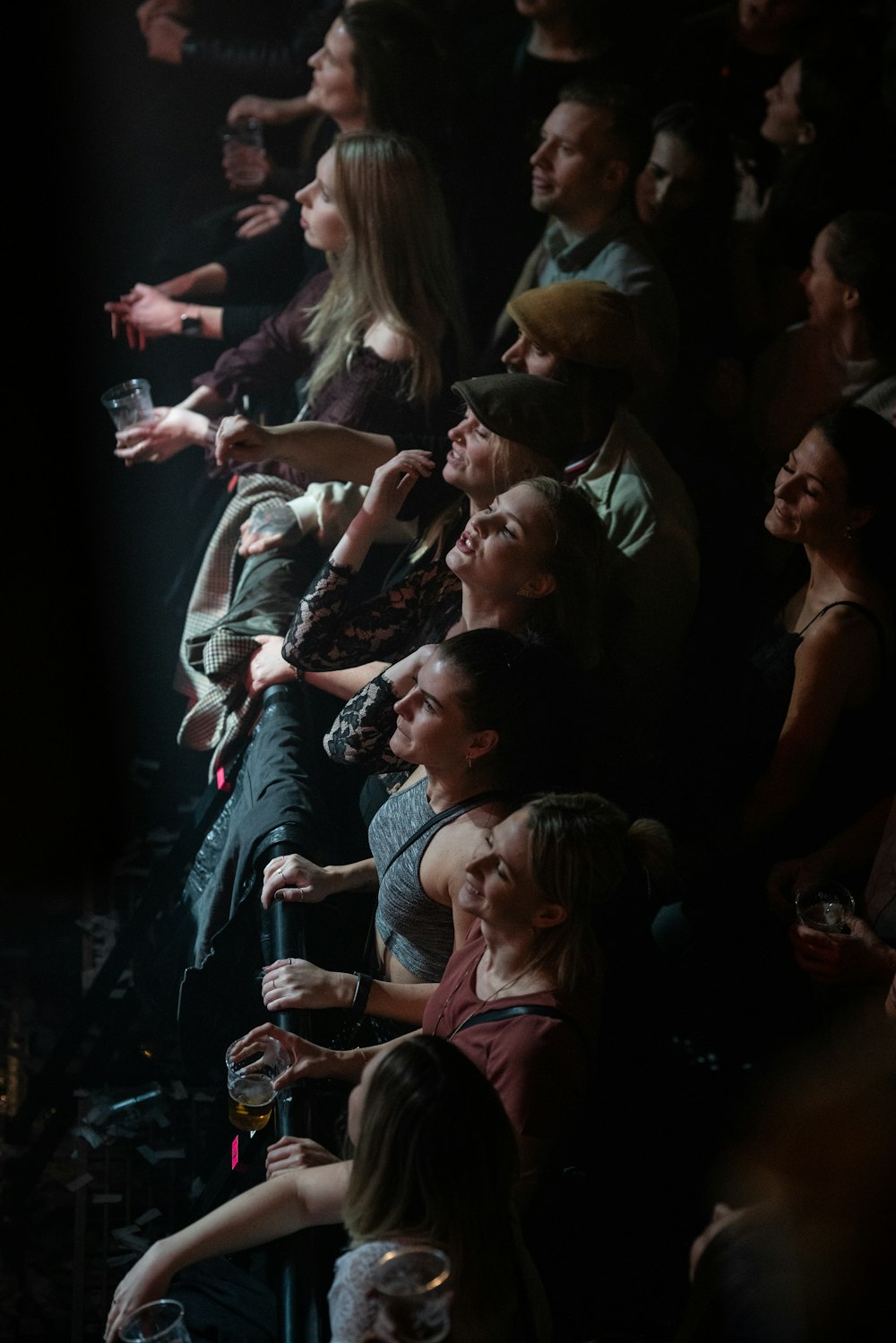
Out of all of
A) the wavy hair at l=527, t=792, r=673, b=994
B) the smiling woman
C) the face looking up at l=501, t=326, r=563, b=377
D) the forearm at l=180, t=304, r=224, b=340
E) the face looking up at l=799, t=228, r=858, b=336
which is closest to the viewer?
the wavy hair at l=527, t=792, r=673, b=994

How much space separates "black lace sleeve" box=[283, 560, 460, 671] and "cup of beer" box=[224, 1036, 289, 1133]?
47.5 inches

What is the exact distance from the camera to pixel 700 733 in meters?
3.88

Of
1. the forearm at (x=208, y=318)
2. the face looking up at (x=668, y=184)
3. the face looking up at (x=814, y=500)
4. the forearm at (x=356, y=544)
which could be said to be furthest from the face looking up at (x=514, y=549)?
the forearm at (x=208, y=318)

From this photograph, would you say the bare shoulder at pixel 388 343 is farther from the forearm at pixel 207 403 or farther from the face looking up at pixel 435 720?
the face looking up at pixel 435 720

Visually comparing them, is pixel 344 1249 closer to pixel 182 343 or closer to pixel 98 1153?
pixel 98 1153

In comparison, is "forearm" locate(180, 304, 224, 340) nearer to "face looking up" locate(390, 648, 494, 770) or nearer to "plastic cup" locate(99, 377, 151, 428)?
"plastic cup" locate(99, 377, 151, 428)

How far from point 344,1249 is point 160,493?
3525 mm

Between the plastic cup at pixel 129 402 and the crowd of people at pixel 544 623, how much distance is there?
0.10m

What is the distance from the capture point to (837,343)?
15.1 feet

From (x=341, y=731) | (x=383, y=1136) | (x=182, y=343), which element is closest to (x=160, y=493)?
(x=182, y=343)

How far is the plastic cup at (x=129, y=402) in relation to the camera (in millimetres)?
5223

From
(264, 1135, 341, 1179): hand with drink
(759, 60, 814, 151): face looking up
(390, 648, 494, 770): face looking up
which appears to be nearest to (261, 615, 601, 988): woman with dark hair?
(390, 648, 494, 770): face looking up

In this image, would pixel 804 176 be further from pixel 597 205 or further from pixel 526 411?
pixel 526 411

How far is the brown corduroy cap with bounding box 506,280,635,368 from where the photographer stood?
4.27 m
